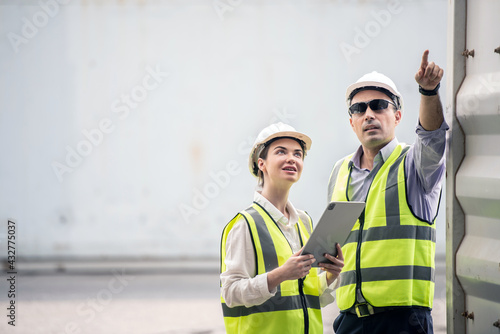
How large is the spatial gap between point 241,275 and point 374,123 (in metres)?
0.88

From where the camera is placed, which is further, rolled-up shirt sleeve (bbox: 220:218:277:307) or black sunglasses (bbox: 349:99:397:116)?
black sunglasses (bbox: 349:99:397:116)

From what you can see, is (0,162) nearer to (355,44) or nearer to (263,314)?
(355,44)

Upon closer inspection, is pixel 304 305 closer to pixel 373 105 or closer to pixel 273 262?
pixel 273 262

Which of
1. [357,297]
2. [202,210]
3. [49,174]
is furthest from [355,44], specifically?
[357,297]

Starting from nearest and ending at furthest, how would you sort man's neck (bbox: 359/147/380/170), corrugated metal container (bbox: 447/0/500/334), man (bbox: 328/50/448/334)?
corrugated metal container (bbox: 447/0/500/334) < man (bbox: 328/50/448/334) < man's neck (bbox: 359/147/380/170)

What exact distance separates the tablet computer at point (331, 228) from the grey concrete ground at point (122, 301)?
2739 millimetres

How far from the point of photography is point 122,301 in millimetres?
5695

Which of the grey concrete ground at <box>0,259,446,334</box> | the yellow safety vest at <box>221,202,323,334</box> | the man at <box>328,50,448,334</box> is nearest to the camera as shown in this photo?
the yellow safety vest at <box>221,202,323,334</box>

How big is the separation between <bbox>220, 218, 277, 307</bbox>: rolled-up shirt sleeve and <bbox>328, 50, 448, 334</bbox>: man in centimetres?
48

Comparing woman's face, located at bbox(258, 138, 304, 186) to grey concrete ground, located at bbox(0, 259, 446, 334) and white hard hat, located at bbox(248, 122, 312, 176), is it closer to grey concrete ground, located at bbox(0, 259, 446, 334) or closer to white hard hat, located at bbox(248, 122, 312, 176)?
white hard hat, located at bbox(248, 122, 312, 176)

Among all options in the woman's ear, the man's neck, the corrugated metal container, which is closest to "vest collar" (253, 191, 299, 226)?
the woman's ear

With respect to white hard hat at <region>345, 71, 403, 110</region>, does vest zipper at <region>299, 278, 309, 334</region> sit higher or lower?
lower

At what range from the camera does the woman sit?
2.05 metres

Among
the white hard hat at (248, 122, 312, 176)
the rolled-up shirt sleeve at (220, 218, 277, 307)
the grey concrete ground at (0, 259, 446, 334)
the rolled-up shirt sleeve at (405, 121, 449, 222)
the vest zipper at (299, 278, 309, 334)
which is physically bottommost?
the grey concrete ground at (0, 259, 446, 334)
